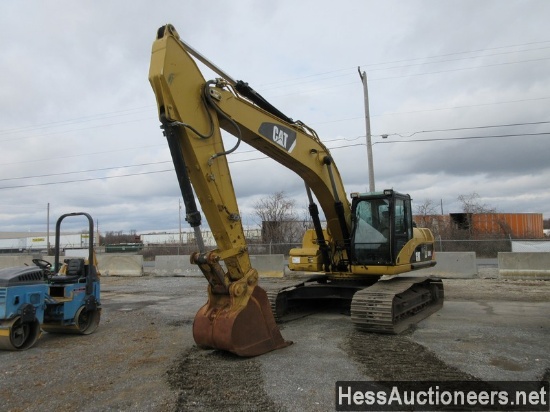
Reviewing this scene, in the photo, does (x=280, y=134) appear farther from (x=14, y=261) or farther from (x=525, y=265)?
(x=14, y=261)

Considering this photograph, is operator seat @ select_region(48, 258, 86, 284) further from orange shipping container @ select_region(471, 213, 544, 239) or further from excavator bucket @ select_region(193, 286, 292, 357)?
orange shipping container @ select_region(471, 213, 544, 239)

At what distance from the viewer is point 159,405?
4.49 m

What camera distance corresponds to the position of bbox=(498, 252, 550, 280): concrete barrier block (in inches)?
596

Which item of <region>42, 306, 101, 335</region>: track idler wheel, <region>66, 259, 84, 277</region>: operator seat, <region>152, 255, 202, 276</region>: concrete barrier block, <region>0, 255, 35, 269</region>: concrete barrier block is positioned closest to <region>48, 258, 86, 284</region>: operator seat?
<region>66, 259, 84, 277</region>: operator seat

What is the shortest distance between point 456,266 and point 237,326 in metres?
12.7

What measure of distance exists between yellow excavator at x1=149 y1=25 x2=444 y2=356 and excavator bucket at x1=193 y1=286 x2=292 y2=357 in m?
0.01

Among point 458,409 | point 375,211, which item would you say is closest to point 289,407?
point 458,409

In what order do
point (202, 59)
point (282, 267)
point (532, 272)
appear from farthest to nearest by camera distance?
point (282, 267) < point (532, 272) < point (202, 59)

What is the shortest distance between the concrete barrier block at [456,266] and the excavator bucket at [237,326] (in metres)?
11.1

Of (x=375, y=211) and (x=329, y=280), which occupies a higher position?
(x=375, y=211)

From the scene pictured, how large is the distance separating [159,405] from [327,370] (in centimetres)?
211

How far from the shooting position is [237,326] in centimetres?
582

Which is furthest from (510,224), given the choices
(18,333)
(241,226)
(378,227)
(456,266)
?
(18,333)

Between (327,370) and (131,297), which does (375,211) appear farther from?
(131,297)
